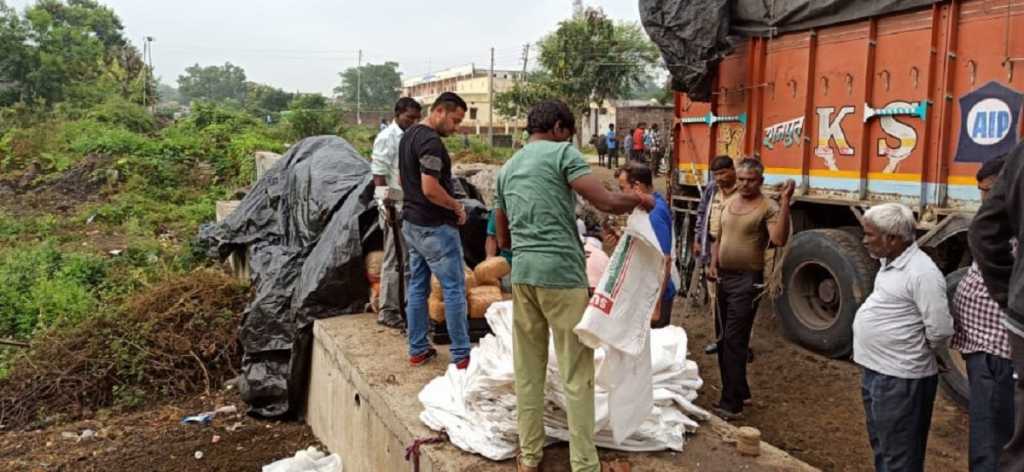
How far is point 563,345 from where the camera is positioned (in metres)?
3.08

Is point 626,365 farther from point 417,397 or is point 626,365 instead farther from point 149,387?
point 149,387

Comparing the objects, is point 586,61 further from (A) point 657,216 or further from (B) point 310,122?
(A) point 657,216

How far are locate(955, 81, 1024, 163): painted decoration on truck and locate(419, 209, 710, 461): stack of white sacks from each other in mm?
2644

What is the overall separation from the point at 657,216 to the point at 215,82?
118m

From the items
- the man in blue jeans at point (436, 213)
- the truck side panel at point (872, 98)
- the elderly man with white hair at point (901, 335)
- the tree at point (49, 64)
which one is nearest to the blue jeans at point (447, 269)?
the man in blue jeans at point (436, 213)

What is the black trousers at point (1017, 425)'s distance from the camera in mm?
2086

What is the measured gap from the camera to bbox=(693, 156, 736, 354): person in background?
5391mm

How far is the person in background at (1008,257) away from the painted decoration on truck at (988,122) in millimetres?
2945

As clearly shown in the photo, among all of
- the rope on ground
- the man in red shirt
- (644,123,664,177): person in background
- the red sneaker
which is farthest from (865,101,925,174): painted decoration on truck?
the man in red shirt

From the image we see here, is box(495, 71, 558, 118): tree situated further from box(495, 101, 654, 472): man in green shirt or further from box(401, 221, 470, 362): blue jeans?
box(495, 101, 654, 472): man in green shirt

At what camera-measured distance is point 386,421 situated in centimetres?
409

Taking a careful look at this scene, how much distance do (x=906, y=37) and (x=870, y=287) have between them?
6.14 ft

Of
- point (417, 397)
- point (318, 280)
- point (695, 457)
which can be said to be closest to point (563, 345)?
point (695, 457)

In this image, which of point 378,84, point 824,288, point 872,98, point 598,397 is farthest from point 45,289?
point 378,84
